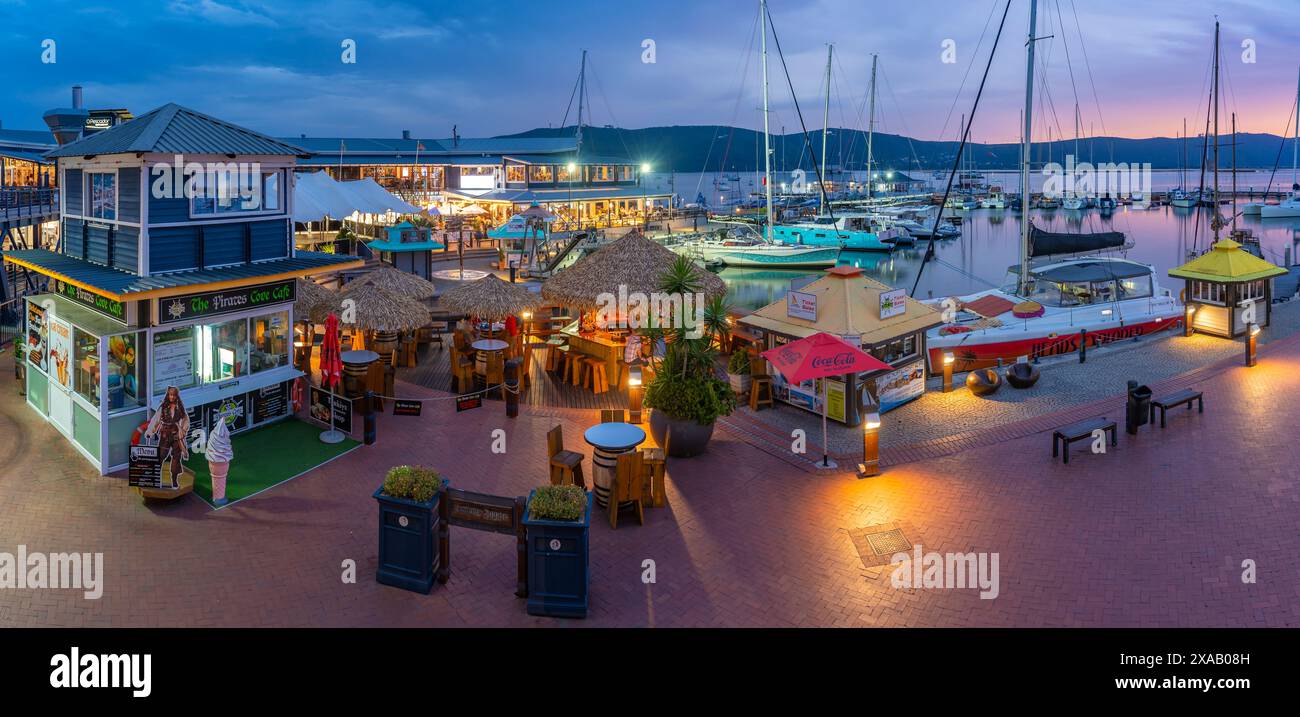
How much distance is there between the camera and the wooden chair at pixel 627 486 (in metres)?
11.2

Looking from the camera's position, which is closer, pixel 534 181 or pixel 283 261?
pixel 283 261

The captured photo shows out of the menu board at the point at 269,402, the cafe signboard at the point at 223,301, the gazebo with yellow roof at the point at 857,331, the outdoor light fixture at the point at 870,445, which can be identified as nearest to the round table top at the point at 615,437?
the outdoor light fixture at the point at 870,445

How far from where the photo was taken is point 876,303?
1712cm

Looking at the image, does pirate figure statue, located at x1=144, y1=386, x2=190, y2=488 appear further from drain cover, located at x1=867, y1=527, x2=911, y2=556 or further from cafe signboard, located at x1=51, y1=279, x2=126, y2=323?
drain cover, located at x1=867, y1=527, x2=911, y2=556

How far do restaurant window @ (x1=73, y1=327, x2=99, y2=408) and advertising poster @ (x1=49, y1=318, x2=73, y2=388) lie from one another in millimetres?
152

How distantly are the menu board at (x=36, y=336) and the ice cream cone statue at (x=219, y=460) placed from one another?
603cm

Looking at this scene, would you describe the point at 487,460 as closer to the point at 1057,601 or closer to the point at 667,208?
the point at 1057,601

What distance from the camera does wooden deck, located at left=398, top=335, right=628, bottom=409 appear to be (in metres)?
18.1

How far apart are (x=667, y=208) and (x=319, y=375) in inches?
2533

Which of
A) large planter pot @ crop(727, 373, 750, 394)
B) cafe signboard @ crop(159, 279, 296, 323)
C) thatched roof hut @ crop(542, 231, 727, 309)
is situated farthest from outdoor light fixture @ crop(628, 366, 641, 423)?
cafe signboard @ crop(159, 279, 296, 323)

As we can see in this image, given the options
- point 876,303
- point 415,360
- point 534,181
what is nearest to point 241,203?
point 415,360

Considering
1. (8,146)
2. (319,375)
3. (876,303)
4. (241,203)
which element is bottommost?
(319,375)

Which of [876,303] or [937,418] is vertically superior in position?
[876,303]

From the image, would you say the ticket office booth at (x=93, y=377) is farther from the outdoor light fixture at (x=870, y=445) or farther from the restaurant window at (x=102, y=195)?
the outdoor light fixture at (x=870, y=445)
